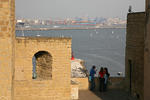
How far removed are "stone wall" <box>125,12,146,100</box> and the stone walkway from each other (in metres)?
0.41

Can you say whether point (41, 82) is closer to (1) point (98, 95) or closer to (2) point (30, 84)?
(2) point (30, 84)

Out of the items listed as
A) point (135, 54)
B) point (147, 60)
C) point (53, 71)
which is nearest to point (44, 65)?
point (53, 71)

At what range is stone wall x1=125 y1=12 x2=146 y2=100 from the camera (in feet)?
45.4

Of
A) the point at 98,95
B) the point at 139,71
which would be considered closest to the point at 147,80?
the point at 139,71

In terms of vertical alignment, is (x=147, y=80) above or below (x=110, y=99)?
above

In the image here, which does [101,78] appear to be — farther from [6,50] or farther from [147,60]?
[6,50]

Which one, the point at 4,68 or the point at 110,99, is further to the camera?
the point at 110,99

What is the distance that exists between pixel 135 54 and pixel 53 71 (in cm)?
329

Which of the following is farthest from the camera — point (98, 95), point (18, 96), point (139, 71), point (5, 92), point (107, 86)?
point (107, 86)

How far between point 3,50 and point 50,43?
590cm

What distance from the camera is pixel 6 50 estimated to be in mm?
7625

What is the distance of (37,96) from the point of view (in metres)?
13.2

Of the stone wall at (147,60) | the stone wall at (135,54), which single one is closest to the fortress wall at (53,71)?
the stone wall at (135,54)

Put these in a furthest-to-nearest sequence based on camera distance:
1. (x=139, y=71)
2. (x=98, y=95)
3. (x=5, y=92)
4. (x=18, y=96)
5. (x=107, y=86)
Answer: (x=107, y=86) → (x=98, y=95) → (x=139, y=71) → (x=18, y=96) → (x=5, y=92)
